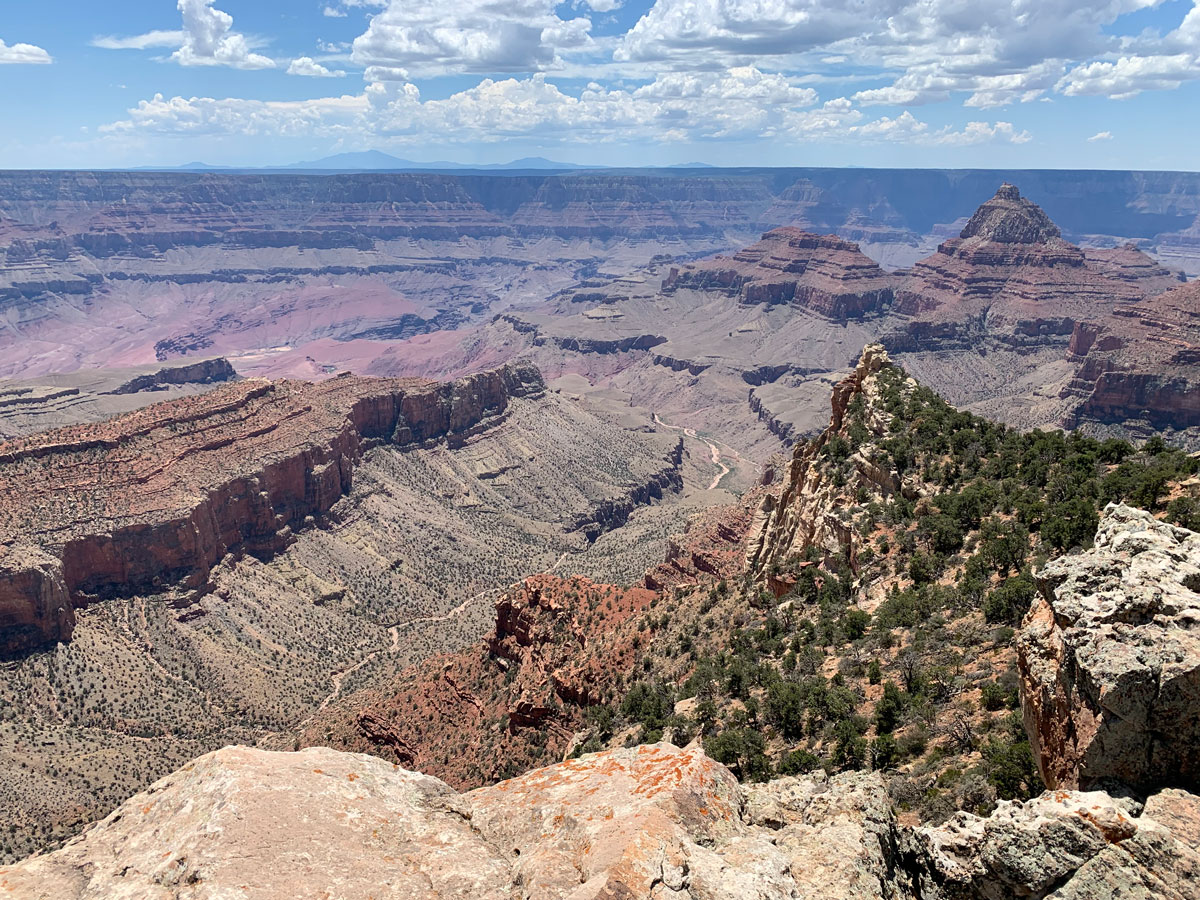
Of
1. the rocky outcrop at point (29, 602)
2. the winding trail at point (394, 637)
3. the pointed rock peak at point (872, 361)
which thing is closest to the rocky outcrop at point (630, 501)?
the winding trail at point (394, 637)

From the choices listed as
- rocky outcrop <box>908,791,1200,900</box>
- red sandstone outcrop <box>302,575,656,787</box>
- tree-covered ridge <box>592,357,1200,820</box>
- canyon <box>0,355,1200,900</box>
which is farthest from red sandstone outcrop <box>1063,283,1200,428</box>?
rocky outcrop <box>908,791,1200,900</box>

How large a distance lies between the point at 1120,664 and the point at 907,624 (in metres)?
→ 17.4

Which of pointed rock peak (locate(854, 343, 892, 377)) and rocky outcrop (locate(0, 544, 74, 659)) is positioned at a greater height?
pointed rock peak (locate(854, 343, 892, 377))

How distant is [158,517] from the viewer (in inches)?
3344

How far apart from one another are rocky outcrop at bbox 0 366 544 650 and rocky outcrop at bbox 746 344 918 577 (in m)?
61.3

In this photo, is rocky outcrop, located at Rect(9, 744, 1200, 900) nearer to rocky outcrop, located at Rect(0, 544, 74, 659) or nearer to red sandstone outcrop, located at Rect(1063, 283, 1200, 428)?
rocky outcrop, located at Rect(0, 544, 74, 659)

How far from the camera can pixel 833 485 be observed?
45.4m

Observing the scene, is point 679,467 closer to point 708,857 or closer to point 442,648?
point 442,648

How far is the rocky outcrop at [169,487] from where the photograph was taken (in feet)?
261

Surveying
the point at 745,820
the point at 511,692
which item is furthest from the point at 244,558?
the point at 745,820

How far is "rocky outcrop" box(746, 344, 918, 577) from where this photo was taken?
42.0 meters

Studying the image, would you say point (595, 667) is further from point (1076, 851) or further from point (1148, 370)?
point (1148, 370)

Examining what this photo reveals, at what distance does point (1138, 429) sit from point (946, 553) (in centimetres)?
13633

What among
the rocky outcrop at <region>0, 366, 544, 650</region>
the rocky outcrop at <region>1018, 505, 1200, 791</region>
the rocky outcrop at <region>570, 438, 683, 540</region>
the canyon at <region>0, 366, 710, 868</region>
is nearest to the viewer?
the rocky outcrop at <region>1018, 505, 1200, 791</region>
